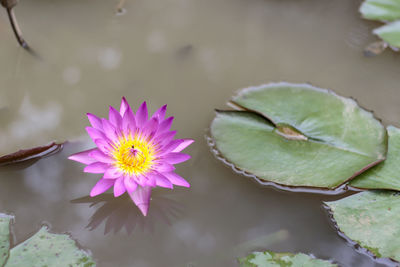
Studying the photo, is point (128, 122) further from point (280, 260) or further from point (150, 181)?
point (280, 260)

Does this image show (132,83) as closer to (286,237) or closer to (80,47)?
(80,47)

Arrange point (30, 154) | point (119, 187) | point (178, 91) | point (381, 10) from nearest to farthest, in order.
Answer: point (119, 187) < point (30, 154) < point (178, 91) < point (381, 10)

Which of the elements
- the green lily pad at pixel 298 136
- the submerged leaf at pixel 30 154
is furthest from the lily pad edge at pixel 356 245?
the submerged leaf at pixel 30 154

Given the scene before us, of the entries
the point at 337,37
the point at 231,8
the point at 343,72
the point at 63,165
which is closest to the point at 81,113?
the point at 63,165

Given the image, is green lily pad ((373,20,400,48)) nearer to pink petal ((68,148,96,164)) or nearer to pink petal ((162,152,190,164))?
pink petal ((162,152,190,164))

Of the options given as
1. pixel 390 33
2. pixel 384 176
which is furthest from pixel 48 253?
pixel 390 33

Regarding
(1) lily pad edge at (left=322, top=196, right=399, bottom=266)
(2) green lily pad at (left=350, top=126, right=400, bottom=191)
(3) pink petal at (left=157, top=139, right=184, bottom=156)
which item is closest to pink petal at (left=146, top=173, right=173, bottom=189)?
(3) pink petal at (left=157, top=139, right=184, bottom=156)
